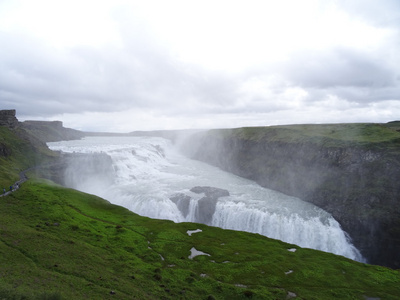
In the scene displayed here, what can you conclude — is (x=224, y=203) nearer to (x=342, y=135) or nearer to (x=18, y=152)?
(x=342, y=135)

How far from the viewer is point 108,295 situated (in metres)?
15.8

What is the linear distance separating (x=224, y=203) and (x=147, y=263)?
101 ft

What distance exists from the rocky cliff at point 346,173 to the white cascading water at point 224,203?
3378mm

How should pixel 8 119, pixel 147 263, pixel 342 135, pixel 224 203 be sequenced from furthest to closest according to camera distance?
pixel 8 119 → pixel 342 135 → pixel 224 203 → pixel 147 263

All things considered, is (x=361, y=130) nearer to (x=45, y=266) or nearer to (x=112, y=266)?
(x=112, y=266)

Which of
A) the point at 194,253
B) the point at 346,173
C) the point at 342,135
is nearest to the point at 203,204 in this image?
the point at 194,253

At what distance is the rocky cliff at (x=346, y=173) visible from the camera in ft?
152

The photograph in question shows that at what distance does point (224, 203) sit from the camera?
5241cm

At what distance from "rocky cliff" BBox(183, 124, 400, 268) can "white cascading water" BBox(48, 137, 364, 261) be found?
133 inches

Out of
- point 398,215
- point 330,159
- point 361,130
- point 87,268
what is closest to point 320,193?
point 330,159

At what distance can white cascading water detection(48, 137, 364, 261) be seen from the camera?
150 feet

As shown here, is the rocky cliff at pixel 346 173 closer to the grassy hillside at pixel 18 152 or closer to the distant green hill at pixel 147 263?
the distant green hill at pixel 147 263

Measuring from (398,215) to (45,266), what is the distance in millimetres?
57110

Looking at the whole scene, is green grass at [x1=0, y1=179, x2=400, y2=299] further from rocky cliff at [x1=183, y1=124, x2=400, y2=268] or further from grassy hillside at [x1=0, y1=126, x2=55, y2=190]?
grassy hillside at [x1=0, y1=126, x2=55, y2=190]
